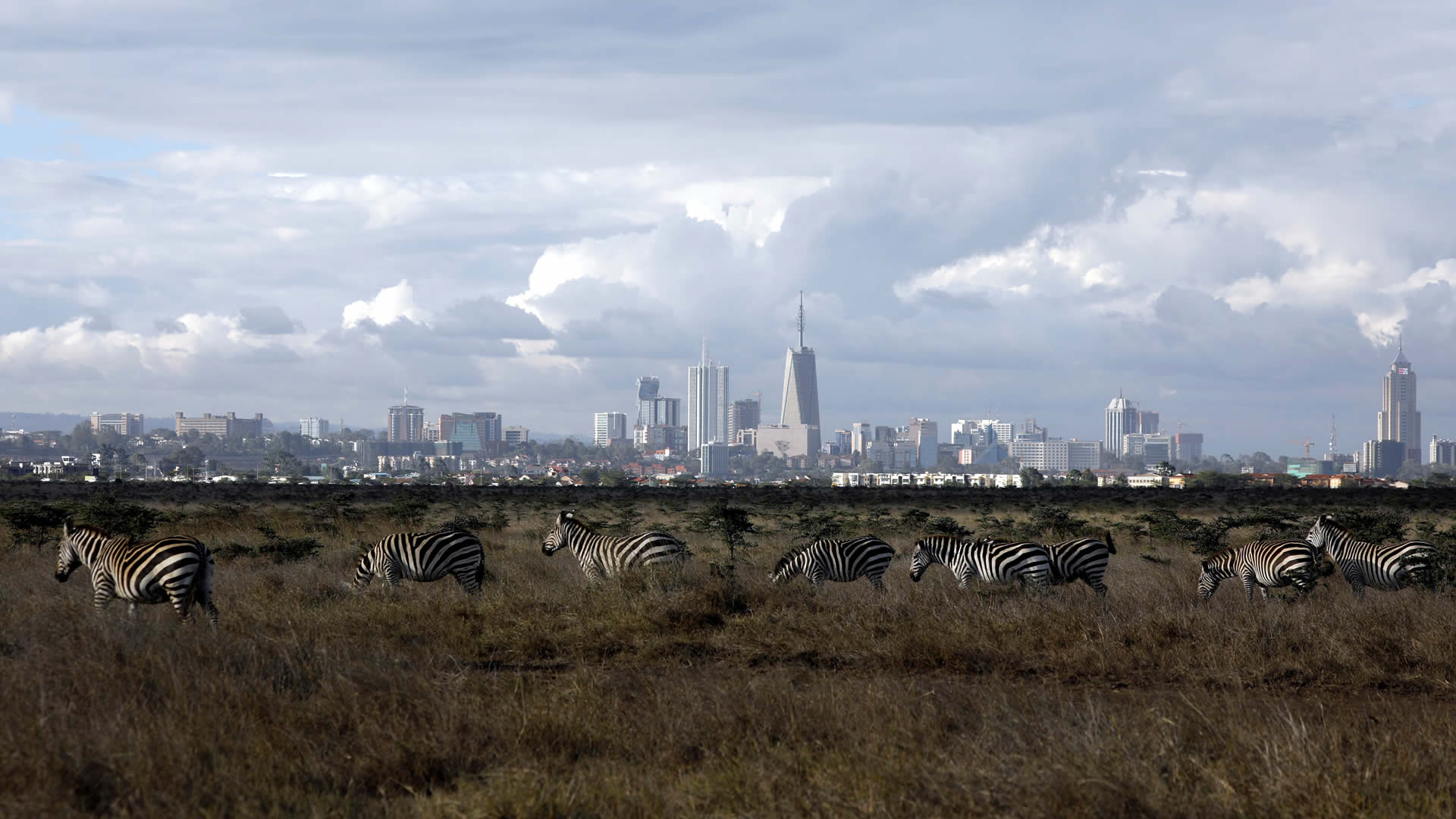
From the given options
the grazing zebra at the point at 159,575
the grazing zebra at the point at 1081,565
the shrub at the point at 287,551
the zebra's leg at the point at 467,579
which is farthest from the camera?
the shrub at the point at 287,551

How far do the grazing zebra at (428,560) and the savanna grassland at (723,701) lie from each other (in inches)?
13.5

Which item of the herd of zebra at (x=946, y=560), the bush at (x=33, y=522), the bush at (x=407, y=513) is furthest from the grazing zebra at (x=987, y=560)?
the bush at (x=407, y=513)

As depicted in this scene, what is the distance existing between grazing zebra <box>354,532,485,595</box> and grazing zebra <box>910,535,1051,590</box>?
6834 mm

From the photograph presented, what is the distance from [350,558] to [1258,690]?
17623mm

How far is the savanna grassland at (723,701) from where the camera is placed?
23.3ft

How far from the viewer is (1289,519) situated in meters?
41.5

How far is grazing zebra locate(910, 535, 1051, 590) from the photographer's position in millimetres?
17109

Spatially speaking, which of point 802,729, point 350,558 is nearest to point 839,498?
point 350,558

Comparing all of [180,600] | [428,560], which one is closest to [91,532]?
[180,600]

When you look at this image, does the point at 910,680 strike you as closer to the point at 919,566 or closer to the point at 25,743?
the point at 25,743

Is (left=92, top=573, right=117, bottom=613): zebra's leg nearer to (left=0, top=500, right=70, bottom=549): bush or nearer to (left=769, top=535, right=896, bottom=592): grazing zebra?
(left=769, top=535, right=896, bottom=592): grazing zebra

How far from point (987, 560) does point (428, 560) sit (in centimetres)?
831

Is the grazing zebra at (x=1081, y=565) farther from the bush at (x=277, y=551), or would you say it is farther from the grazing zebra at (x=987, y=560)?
the bush at (x=277, y=551)

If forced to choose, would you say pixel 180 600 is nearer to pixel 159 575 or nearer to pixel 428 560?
pixel 159 575
